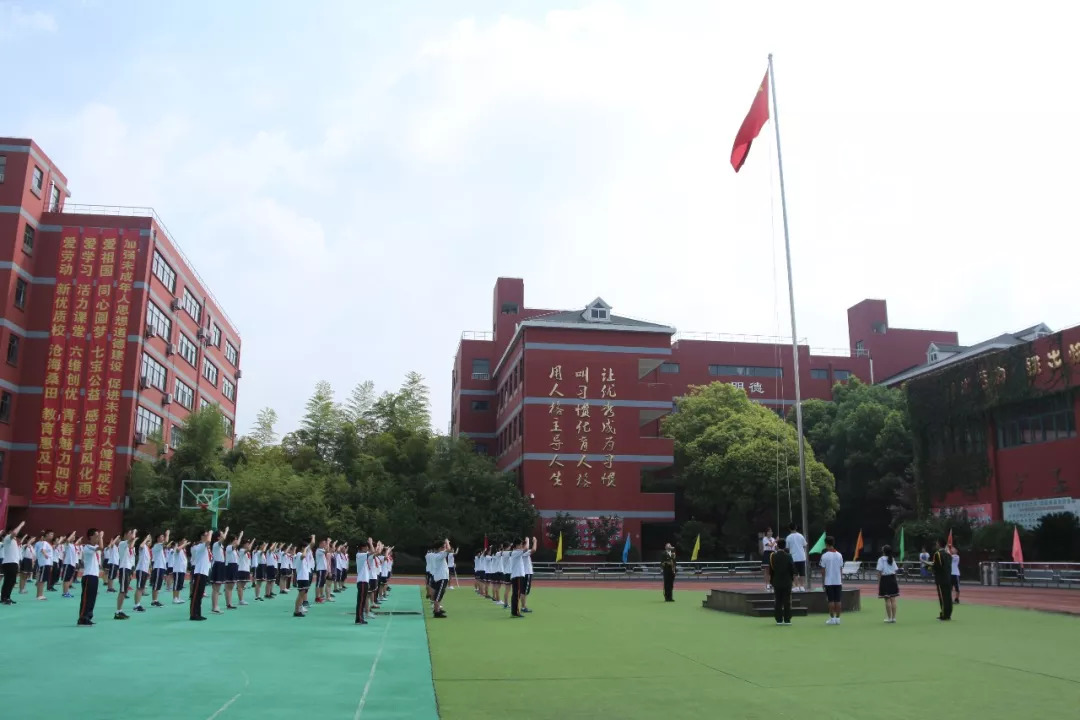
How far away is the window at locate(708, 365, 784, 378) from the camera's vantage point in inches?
2100

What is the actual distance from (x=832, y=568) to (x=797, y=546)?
2263 millimetres

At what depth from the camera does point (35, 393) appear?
33906 mm

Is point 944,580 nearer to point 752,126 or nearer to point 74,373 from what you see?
point 752,126

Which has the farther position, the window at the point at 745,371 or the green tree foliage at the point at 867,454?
the window at the point at 745,371

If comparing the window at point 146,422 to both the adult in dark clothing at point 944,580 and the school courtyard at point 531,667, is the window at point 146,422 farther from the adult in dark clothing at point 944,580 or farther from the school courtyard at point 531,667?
the adult in dark clothing at point 944,580

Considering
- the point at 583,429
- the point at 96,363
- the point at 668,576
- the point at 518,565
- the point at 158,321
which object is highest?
the point at 158,321

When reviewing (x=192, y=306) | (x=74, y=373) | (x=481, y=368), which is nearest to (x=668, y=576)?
(x=74, y=373)

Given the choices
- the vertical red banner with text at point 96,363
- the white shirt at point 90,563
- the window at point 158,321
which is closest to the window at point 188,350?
the window at point 158,321

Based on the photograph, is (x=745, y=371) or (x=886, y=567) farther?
(x=745, y=371)

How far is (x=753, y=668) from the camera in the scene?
8672mm

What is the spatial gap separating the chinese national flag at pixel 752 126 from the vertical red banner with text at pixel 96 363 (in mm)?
27763

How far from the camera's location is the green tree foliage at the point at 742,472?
38656 millimetres

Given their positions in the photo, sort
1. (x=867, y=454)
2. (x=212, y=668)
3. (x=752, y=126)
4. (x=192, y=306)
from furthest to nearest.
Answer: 1. (x=192, y=306)
2. (x=867, y=454)
3. (x=752, y=126)
4. (x=212, y=668)

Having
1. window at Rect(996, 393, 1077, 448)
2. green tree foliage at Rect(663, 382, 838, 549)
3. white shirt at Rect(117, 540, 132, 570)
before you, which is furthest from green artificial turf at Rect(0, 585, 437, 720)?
green tree foliage at Rect(663, 382, 838, 549)
